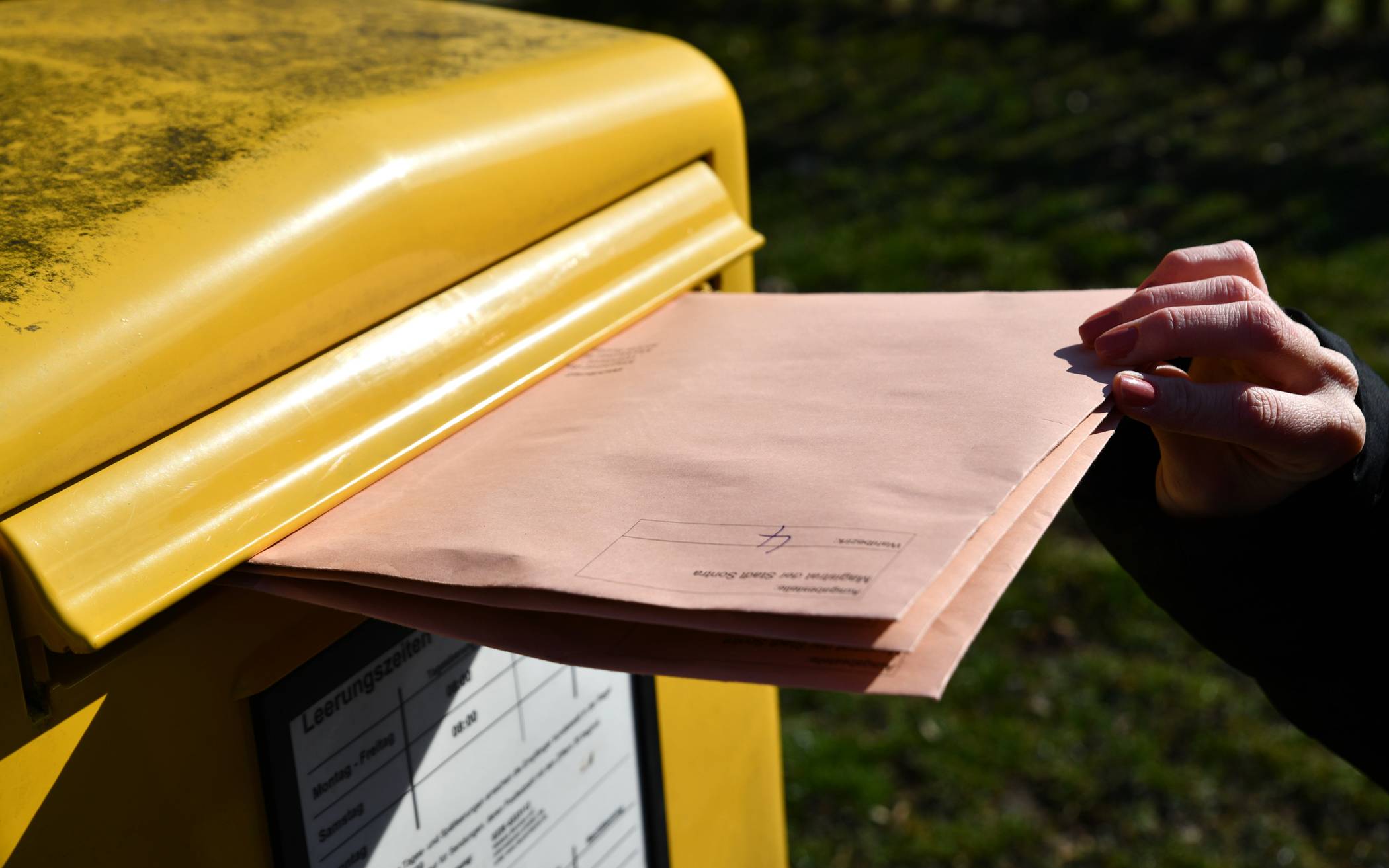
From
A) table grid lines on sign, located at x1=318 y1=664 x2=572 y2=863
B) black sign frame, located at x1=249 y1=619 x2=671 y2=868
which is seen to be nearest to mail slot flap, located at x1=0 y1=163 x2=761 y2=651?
black sign frame, located at x1=249 y1=619 x2=671 y2=868

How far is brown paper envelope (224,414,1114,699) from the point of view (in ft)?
2.47

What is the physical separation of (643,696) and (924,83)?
17.3 feet

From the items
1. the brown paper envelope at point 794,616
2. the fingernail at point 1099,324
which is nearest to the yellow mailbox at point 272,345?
the brown paper envelope at point 794,616

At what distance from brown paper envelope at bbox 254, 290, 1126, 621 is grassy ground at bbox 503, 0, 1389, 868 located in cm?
193

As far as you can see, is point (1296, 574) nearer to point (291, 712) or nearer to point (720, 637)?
point (720, 637)

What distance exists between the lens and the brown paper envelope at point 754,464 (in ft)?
2.57

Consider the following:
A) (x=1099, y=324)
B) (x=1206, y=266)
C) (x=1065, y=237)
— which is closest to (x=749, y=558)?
(x=1099, y=324)

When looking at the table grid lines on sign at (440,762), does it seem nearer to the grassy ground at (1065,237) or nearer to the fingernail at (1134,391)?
the fingernail at (1134,391)

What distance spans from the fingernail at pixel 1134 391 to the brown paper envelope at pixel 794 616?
0.14 metres

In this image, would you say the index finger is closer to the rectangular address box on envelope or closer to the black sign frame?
the rectangular address box on envelope

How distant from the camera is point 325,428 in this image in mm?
926

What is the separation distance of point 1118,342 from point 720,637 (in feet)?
1.44

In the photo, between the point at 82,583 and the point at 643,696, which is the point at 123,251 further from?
the point at 643,696

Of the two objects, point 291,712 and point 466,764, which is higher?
point 291,712
